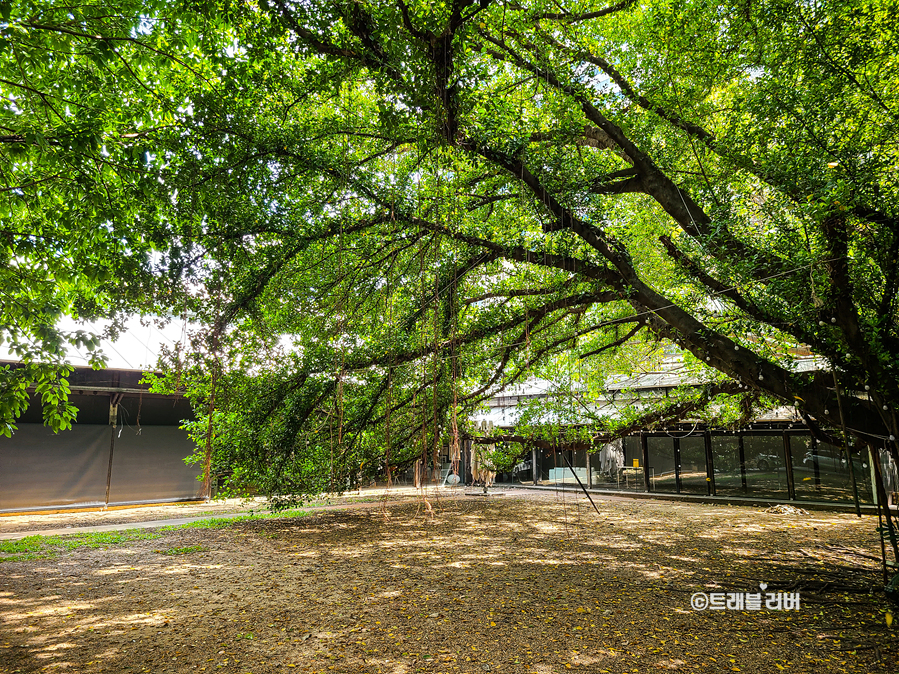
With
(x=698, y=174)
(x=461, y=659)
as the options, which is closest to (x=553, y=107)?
(x=698, y=174)

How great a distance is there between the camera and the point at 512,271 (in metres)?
9.23

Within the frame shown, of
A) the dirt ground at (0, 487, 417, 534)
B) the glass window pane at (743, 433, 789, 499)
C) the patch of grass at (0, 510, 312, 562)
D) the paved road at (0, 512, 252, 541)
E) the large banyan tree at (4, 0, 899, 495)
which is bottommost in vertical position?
the dirt ground at (0, 487, 417, 534)

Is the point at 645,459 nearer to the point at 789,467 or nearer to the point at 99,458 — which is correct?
the point at 789,467

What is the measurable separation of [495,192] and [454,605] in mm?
5144

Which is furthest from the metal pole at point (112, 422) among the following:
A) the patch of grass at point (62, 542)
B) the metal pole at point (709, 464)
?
the metal pole at point (709, 464)

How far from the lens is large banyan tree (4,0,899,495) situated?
4.71m

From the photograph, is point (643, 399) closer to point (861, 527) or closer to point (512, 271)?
point (512, 271)

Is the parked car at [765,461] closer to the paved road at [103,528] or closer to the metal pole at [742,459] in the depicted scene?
the metal pole at [742,459]

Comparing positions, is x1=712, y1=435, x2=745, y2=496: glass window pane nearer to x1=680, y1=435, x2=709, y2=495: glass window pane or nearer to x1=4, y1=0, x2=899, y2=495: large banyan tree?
x1=680, y1=435, x2=709, y2=495: glass window pane

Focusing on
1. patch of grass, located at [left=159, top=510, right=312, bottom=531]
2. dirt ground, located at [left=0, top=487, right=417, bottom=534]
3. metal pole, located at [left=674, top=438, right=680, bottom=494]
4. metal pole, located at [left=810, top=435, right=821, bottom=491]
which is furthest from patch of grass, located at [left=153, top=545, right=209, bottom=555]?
metal pole, located at [left=810, top=435, right=821, bottom=491]

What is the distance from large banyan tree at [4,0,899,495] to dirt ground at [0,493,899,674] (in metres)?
1.64

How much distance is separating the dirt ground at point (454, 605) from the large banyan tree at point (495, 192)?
5.37 ft

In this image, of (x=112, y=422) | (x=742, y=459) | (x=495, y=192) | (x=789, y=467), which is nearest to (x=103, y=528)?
(x=112, y=422)

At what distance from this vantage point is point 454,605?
502 cm
